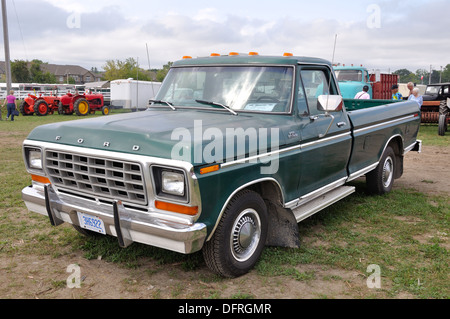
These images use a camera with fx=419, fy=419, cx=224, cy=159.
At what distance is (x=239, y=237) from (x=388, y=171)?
4.05 metres

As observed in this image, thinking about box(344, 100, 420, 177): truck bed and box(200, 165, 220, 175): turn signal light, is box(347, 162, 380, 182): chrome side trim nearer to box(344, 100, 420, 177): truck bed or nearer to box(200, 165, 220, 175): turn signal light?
box(344, 100, 420, 177): truck bed

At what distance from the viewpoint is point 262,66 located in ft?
15.5

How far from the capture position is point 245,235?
4.00 m

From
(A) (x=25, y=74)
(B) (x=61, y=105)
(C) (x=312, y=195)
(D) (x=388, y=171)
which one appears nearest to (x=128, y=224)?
(C) (x=312, y=195)

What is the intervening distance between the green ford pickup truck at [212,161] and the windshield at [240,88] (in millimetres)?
12

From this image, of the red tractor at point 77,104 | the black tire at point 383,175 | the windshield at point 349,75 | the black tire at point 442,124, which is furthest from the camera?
the red tractor at point 77,104

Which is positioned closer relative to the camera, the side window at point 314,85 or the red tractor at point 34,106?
the side window at point 314,85

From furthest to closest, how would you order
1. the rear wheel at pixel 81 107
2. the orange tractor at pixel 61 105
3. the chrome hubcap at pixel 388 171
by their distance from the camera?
the rear wheel at pixel 81 107, the orange tractor at pixel 61 105, the chrome hubcap at pixel 388 171

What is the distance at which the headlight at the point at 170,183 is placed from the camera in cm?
336

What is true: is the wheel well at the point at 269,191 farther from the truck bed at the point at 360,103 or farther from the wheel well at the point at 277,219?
the truck bed at the point at 360,103

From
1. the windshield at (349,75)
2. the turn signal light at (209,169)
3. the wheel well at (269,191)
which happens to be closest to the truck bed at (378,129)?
the wheel well at (269,191)

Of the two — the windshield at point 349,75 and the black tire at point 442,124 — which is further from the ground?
the windshield at point 349,75
